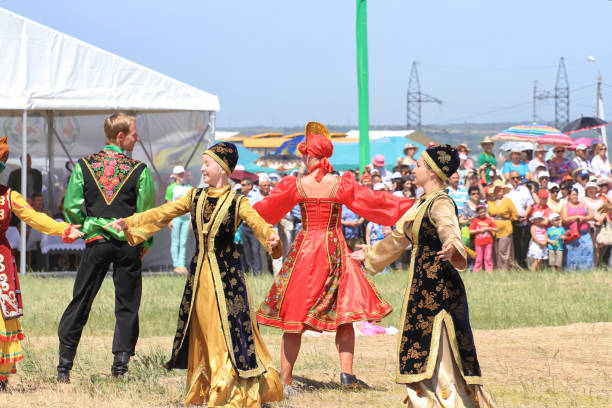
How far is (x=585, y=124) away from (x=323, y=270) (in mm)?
16205

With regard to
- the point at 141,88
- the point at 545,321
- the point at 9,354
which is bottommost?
the point at 545,321

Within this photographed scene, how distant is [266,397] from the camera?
675 cm

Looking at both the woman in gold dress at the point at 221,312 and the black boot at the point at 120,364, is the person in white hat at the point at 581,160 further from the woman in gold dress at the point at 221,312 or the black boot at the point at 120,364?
the woman in gold dress at the point at 221,312

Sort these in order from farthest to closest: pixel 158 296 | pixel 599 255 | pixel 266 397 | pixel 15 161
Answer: pixel 15 161 → pixel 599 255 → pixel 158 296 → pixel 266 397

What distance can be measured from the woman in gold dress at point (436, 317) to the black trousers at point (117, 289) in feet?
8.15

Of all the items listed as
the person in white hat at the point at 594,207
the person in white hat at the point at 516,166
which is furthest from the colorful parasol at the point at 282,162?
the person in white hat at the point at 594,207

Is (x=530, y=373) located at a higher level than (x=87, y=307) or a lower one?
lower

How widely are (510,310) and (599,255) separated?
4.34m

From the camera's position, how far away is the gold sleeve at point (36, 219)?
745cm

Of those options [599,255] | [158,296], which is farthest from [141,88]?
[599,255]

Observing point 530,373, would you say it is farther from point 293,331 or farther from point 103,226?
point 103,226

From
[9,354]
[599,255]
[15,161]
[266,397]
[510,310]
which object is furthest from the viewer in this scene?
[15,161]

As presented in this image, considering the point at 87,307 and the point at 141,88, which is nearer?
the point at 87,307

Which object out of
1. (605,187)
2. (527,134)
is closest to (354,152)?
(527,134)
